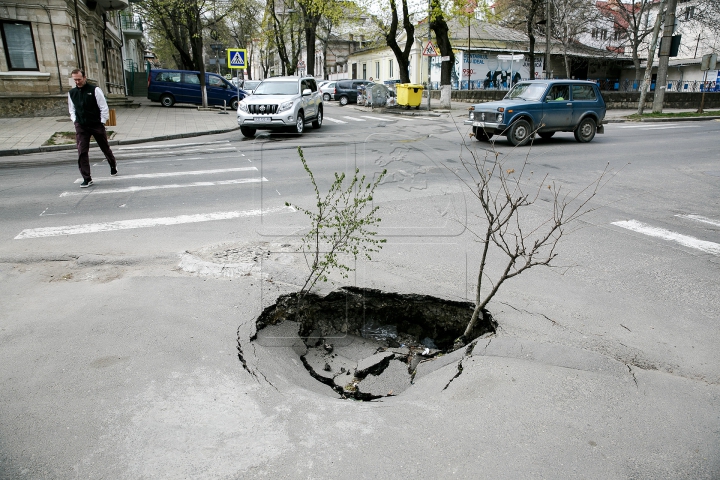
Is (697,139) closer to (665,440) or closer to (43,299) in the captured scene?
(665,440)

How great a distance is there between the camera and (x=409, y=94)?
1069 inches

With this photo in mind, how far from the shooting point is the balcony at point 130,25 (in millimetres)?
40938

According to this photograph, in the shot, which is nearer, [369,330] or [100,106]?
[369,330]

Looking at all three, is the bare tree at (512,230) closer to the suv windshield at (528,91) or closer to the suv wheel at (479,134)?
the suv wheel at (479,134)

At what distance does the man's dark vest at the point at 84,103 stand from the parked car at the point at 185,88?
728 inches

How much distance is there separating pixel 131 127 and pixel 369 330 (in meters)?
17.3

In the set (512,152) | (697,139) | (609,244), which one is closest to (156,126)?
(512,152)

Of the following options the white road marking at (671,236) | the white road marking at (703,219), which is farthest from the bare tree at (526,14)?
the white road marking at (671,236)

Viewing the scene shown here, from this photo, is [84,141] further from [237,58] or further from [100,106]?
Answer: [237,58]

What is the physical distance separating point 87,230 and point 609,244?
21.6ft

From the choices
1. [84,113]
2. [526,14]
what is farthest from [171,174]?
[526,14]

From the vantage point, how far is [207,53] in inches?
2985

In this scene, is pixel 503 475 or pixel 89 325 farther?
pixel 89 325

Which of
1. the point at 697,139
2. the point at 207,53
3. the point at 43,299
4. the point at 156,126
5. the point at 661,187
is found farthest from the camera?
the point at 207,53
